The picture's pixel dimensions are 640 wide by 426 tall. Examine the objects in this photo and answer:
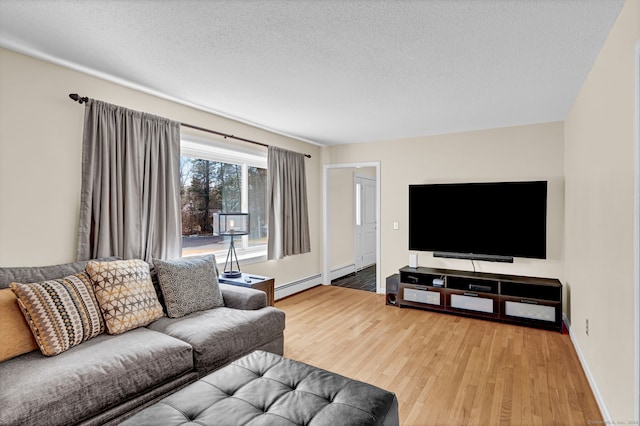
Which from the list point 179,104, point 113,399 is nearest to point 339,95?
point 179,104

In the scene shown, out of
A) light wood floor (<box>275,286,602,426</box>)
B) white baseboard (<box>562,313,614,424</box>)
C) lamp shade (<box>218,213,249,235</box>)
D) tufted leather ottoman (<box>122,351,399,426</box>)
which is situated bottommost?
light wood floor (<box>275,286,602,426</box>)

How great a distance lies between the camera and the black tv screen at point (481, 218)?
409 centimetres

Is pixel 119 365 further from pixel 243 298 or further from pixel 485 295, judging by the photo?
pixel 485 295

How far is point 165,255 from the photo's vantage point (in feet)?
10.7

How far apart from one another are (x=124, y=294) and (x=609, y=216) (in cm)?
321

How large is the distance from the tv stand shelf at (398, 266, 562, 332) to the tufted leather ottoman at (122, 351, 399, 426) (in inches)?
114

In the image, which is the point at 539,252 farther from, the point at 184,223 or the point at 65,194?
the point at 65,194

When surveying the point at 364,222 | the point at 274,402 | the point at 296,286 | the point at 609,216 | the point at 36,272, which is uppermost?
the point at 609,216

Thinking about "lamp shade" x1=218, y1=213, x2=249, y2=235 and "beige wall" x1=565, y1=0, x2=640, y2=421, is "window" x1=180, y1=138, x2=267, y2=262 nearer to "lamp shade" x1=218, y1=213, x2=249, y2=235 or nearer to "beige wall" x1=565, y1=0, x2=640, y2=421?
"lamp shade" x1=218, y1=213, x2=249, y2=235

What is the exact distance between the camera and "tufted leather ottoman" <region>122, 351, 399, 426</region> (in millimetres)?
1443

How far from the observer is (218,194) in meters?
4.13

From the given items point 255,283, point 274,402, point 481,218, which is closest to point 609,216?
point 274,402

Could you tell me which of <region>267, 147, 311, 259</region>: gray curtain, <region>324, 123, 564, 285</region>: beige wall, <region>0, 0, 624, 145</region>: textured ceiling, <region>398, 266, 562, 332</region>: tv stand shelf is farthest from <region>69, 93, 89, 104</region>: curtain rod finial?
<region>398, 266, 562, 332</region>: tv stand shelf

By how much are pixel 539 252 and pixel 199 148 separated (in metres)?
4.12
